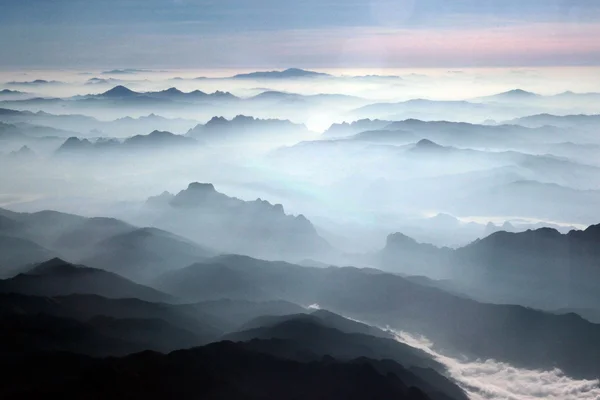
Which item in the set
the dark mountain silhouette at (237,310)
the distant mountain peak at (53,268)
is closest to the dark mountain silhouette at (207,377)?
the dark mountain silhouette at (237,310)

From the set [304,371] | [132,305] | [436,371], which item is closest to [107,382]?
[304,371]

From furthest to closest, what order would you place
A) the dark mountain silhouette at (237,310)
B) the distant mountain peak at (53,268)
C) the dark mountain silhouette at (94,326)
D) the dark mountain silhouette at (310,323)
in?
the distant mountain peak at (53,268) → the dark mountain silhouette at (237,310) → the dark mountain silhouette at (310,323) → the dark mountain silhouette at (94,326)

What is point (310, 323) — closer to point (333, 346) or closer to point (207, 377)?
point (333, 346)

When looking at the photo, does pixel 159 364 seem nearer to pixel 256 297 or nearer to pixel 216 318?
pixel 216 318

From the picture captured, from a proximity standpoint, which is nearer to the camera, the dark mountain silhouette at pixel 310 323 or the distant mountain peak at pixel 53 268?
the dark mountain silhouette at pixel 310 323

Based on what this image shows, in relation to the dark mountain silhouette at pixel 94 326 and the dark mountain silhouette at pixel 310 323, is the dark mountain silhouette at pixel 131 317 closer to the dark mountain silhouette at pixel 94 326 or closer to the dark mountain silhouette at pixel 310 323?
the dark mountain silhouette at pixel 94 326

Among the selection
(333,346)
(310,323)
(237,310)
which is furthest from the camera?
(237,310)

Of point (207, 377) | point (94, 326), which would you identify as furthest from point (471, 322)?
point (94, 326)
